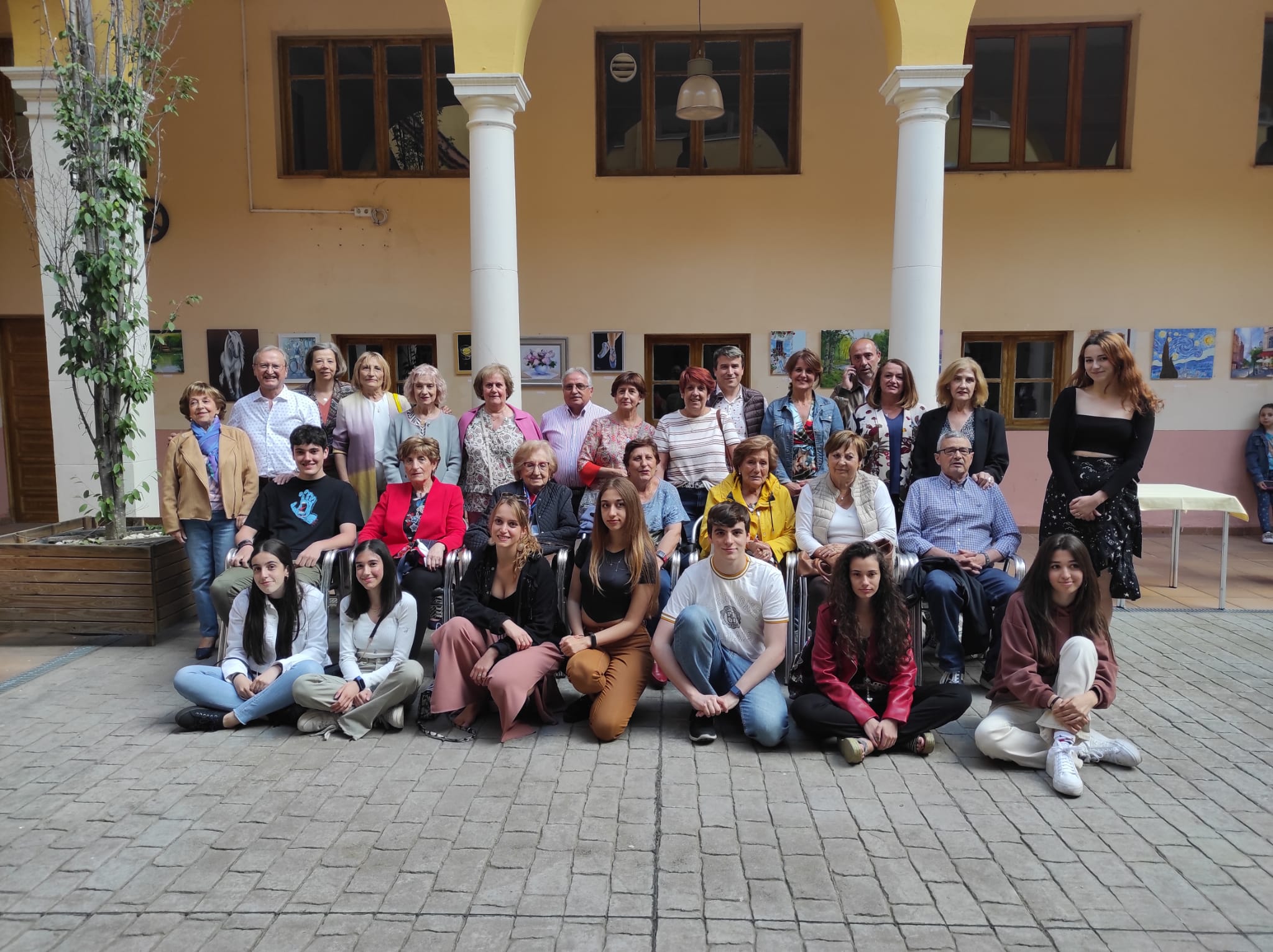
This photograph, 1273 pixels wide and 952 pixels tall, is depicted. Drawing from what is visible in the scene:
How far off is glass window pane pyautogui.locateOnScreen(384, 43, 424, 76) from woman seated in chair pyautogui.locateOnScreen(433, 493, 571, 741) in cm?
656

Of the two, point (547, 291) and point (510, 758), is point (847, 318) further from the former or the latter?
point (510, 758)

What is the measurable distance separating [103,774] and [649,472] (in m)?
3.02

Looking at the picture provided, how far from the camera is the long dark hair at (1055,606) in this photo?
4.01 metres

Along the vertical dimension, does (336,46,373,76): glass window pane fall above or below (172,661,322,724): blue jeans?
above

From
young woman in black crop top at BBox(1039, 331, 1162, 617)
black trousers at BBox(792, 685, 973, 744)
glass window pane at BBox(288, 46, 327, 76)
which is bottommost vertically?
black trousers at BBox(792, 685, 973, 744)

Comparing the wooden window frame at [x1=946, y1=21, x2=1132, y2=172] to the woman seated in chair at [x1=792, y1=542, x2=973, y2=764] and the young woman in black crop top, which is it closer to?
the young woman in black crop top

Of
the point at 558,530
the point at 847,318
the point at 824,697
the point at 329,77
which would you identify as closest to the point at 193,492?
the point at 558,530

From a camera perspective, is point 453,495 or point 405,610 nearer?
point 405,610

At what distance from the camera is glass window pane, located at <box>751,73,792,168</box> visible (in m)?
8.98

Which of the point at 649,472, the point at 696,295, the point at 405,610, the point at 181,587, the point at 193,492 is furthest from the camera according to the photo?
the point at 696,295

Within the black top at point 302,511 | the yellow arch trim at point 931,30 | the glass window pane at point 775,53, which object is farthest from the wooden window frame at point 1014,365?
the black top at point 302,511

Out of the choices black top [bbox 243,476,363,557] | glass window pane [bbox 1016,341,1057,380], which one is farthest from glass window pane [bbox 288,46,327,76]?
glass window pane [bbox 1016,341,1057,380]

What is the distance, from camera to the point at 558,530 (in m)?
5.14

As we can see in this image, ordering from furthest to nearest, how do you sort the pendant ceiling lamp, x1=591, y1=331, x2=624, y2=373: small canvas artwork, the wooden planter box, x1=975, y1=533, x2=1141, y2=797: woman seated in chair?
x1=591, y1=331, x2=624, y2=373: small canvas artwork → the pendant ceiling lamp → the wooden planter box → x1=975, y1=533, x2=1141, y2=797: woman seated in chair
